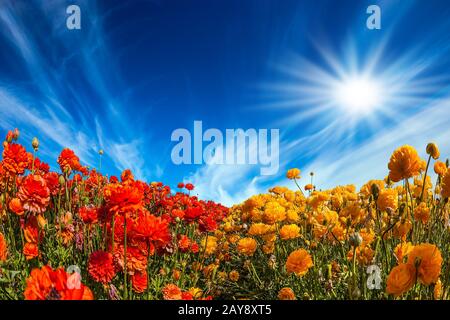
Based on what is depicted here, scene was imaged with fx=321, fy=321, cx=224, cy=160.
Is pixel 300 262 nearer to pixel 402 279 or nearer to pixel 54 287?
pixel 402 279

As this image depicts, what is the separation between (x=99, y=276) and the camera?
1.32 metres

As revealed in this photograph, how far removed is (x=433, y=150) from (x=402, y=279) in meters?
0.94

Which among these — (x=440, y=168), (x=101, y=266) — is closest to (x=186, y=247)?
(x=101, y=266)

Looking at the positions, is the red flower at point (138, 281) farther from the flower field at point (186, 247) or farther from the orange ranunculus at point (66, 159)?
the orange ranunculus at point (66, 159)

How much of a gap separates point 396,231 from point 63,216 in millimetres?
1916

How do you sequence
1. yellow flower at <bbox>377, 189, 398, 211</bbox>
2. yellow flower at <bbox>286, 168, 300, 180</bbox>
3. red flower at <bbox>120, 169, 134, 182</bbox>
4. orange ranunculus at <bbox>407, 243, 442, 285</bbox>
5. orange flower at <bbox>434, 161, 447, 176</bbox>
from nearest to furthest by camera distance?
orange ranunculus at <bbox>407, 243, 442, 285</bbox> < yellow flower at <bbox>377, 189, 398, 211</bbox> < orange flower at <bbox>434, 161, 447, 176</bbox> < red flower at <bbox>120, 169, 134, 182</bbox> < yellow flower at <bbox>286, 168, 300, 180</bbox>

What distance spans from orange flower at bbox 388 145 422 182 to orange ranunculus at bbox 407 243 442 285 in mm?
683

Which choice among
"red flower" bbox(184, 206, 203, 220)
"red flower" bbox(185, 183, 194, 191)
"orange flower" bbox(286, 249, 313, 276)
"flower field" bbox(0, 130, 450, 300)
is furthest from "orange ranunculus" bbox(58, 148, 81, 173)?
"red flower" bbox(185, 183, 194, 191)

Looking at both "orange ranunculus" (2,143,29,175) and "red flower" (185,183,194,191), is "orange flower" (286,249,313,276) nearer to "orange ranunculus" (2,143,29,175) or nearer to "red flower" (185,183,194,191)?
"orange ranunculus" (2,143,29,175)

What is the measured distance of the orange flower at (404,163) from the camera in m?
1.51

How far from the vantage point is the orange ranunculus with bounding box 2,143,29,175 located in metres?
1.95

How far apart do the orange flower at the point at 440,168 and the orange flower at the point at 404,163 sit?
0.73 m

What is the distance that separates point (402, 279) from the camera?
95cm
